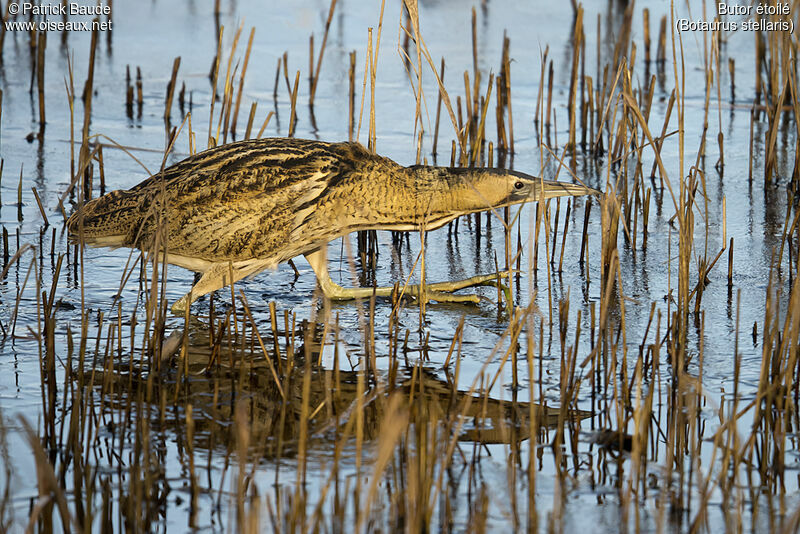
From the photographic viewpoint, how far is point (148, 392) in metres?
3.66

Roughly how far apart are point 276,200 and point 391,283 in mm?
975

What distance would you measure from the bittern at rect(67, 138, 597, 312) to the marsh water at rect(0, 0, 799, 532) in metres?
0.25

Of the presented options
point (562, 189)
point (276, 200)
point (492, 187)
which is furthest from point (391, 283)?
point (562, 189)

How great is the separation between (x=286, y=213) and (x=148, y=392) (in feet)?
4.43

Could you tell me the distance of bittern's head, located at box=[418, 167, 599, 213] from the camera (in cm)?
489

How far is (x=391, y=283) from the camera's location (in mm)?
5578

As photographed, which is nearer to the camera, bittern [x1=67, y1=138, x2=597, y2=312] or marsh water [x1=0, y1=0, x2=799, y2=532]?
marsh water [x1=0, y1=0, x2=799, y2=532]

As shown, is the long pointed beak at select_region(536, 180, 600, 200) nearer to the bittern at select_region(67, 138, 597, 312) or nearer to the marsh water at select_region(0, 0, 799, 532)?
the bittern at select_region(67, 138, 597, 312)

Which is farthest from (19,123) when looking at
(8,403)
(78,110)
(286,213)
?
(8,403)

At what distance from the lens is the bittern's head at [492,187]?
16.1ft

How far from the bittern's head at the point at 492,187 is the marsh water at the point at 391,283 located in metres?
0.30

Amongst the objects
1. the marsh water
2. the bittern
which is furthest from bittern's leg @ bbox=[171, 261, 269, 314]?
the marsh water

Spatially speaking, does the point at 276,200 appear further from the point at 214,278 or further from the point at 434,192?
the point at 434,192

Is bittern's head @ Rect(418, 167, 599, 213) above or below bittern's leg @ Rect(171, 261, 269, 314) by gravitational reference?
above
